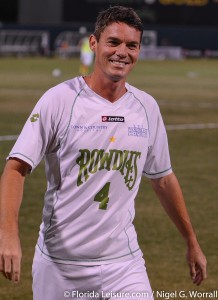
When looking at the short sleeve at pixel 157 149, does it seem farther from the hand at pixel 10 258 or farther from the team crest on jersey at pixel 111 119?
the hand at pixel 10 258

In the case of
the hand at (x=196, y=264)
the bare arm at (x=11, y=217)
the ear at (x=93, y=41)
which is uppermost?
the ear at (x=93, y=41)

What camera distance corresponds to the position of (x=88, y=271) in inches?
205

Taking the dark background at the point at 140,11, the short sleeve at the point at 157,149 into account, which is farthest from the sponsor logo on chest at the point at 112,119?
the dark background at the point at 140,11

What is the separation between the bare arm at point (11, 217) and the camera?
15.1ft

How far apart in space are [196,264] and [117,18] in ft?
4.89

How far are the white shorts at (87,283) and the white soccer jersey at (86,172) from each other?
2.1 inches

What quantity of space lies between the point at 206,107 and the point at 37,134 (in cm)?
2386

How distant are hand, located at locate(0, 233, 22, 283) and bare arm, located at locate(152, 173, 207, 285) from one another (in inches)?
50.6

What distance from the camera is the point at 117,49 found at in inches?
204

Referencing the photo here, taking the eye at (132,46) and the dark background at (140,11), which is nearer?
the eye at (132,46)

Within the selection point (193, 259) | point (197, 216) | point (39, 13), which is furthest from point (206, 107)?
point (39, 13)

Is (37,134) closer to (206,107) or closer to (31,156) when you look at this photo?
(31,156)

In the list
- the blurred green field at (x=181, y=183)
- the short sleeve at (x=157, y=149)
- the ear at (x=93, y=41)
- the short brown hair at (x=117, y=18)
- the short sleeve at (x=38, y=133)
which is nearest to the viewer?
the short sleeve at (x=38, y=133)

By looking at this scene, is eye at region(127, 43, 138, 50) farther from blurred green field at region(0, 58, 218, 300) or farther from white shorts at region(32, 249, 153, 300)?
blurred green field at region(0, 58, 218, 300)
